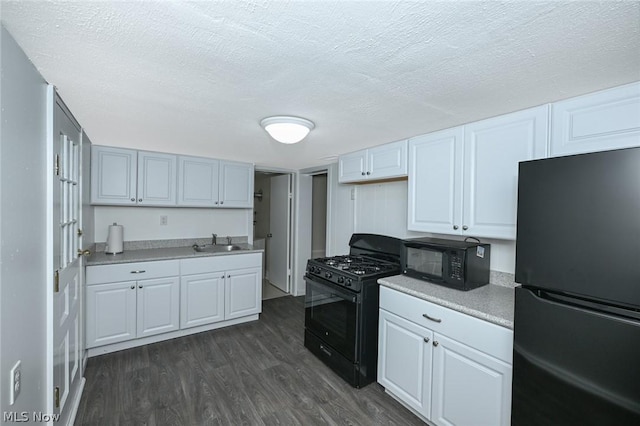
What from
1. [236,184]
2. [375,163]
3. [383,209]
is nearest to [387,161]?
[375,163]

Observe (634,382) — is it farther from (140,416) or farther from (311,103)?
(140,416)

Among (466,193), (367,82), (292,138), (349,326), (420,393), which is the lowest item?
(420,393)

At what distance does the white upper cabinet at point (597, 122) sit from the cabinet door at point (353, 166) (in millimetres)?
1593

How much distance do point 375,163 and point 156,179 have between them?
250cm

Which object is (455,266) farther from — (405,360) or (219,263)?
(219,263)

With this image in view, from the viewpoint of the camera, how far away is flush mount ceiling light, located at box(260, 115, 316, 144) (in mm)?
1913

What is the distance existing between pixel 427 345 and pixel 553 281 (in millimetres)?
930

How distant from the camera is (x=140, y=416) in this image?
1917mm

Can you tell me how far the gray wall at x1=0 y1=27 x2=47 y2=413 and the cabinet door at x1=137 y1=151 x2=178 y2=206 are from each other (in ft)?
6.49

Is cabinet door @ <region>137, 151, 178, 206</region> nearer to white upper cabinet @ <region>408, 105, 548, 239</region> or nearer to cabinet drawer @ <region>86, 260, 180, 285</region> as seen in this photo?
cabinet drawer @ <region>86, 260, 180, 285</region>

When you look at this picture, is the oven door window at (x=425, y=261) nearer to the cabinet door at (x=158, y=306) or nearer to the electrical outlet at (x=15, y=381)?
the electrical outlet at (x=15, y=381)

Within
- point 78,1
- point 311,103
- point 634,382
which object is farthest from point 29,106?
point 634,382

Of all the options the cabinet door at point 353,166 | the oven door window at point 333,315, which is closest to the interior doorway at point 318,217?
the cabinet door at point 353,166

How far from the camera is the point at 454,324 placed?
169 centimetres
